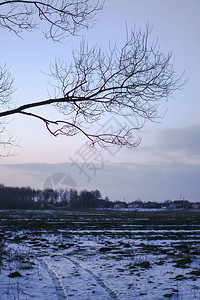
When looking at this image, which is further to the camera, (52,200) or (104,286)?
(52,200)

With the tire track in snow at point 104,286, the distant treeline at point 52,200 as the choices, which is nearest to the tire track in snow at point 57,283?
the tire track in snow at point 104,286

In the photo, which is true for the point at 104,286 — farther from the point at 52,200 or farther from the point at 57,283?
the point at 52,200

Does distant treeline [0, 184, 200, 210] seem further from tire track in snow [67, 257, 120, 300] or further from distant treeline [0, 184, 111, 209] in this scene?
tire track in snow [67, 257, 120, 300]

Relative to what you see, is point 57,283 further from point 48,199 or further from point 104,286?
point 48,199

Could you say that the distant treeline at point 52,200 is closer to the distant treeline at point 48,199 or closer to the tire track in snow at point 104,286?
the distant treeline at point 48,199

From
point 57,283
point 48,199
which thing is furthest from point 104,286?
point 48,199

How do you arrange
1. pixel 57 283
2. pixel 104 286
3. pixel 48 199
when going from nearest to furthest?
pixel 104 286, pixel 57 283, pixel 48 199

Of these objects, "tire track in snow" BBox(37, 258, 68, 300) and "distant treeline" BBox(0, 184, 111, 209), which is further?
"distant treeline" BBox(0, 184, 111, 209)

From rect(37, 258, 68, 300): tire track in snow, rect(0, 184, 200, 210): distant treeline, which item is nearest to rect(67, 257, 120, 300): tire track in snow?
rect(37, 258, 68, 300): tire track in snow

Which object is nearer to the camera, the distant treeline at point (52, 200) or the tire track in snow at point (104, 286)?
the tire track in snow at point (104, 286)

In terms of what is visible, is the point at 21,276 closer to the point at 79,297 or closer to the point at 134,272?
the point at 79,297

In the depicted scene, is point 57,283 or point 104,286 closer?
point 104,286

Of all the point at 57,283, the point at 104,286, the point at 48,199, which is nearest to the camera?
the point at 104,286

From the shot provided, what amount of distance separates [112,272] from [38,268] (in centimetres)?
226
